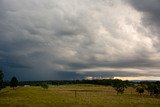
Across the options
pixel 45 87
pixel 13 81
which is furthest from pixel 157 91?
pixel 13 81

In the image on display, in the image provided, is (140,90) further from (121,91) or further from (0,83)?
(0,83)

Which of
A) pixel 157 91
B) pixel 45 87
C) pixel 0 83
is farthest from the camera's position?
pixel 45 87

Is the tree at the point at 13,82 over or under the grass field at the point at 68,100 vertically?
over

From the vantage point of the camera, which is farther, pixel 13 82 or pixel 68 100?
pixel 13 82

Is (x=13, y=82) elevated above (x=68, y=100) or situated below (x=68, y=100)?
above

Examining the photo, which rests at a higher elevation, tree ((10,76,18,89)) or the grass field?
tree ((10,76,18,89))

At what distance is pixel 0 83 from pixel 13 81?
68.2 metres

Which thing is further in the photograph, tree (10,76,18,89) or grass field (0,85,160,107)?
tree (10,76,18,89)

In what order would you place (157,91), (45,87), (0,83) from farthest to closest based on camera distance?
(45,87) → (157,91) → (0,83)

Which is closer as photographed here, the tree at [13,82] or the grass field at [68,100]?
the grass field at [68,100]

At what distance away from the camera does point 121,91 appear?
151500mm

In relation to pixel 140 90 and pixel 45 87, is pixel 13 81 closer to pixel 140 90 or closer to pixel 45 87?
pixel 45 87

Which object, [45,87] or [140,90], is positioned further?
[45,87]

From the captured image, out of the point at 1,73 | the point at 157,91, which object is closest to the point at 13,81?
the point at 1,73
